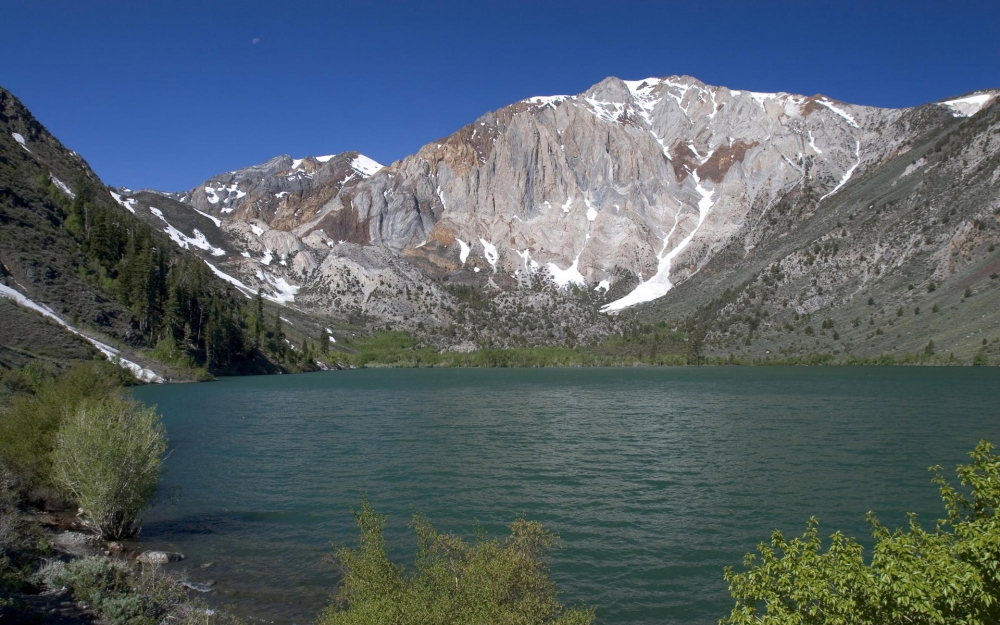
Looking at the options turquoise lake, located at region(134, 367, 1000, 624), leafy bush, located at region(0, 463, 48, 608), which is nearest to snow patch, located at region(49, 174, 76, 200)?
turquoise lake, located at region(134, 367, 1000, 624)

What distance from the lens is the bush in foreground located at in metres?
6.01

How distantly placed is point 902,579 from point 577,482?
75.5 feet

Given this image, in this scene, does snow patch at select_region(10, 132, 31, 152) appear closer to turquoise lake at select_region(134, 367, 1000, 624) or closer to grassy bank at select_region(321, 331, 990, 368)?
grassy bank at select_region(321, 331, 990, 368)

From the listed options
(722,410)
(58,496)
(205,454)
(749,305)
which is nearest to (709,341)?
(749,305)

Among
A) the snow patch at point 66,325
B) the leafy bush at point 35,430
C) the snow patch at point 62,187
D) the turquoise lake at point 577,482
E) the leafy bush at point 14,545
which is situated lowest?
the turquoise lake at point 577,482

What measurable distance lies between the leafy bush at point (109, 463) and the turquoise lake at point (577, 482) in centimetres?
153

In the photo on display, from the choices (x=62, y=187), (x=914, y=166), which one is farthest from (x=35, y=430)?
(x=914, y=166)

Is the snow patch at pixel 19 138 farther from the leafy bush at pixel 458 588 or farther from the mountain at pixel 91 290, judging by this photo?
the leafy bush at pixel 458 588

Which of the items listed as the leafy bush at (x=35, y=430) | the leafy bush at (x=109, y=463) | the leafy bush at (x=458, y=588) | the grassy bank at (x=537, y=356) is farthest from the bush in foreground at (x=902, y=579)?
the grassy bank at (x=537, y=356)

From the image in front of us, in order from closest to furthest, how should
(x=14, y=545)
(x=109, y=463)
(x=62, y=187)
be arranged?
(x=14, y=545), (x=109, y=463), (x=62, y=187)

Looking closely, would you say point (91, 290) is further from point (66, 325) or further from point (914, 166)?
point (914, 166)

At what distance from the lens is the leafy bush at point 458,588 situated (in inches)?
356

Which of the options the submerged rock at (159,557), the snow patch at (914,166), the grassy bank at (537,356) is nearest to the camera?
the submerged rock at (159,557)

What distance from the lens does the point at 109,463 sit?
18484mm
